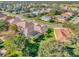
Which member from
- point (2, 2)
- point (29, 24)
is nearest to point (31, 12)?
point (29, 24)

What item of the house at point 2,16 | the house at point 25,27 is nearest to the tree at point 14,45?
the house at point 25,27

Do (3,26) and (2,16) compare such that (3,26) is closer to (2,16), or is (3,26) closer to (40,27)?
(2,16)

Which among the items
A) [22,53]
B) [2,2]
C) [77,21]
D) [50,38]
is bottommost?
[22,53]

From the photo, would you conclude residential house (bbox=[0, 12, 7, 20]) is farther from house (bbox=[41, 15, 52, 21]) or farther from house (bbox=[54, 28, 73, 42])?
house (bbox=[54, 28, 73, 42])

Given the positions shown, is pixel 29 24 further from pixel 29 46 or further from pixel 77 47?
pixel 77 47

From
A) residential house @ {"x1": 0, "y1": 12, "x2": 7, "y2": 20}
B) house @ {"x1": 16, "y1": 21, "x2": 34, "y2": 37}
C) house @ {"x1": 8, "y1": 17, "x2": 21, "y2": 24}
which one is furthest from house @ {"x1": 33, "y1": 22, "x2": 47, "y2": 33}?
residential house @ {"x1": 0, "y1": 12, "x2": 7, "y2": 20}

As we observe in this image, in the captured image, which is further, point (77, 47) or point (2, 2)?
point (2, 2)

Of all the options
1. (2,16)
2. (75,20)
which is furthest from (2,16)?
(75,20)

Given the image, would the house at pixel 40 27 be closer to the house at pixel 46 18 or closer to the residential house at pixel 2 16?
the house at pixel 46 18
